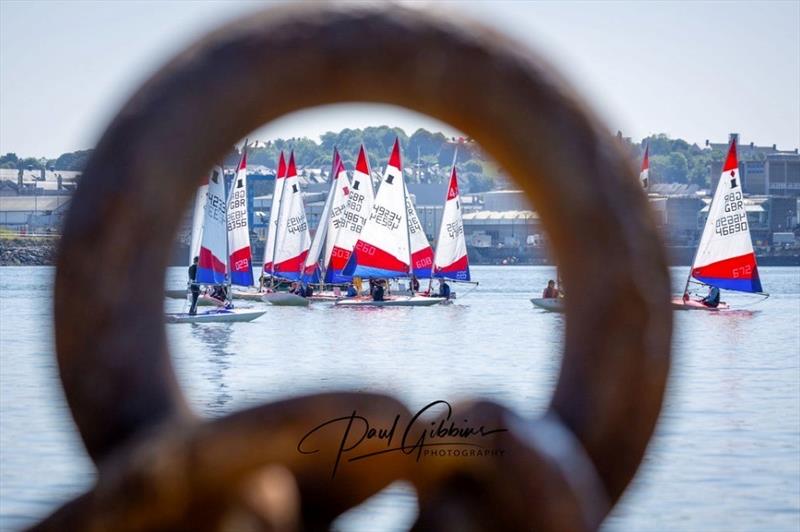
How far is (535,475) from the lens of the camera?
1.44m

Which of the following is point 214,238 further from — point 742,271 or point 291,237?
point 742,271

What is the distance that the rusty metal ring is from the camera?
148 centimetres

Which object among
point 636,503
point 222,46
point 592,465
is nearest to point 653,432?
point 592,465

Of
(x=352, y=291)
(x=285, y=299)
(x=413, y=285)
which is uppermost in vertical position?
(x=413, y=285)

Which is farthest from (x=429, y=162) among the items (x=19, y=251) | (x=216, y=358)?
(x=216, y=358)

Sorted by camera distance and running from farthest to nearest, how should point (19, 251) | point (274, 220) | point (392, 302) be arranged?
point (19, 251), point (274, 220), point (392, 302)

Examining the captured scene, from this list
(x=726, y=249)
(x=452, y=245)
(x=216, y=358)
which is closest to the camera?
(x=216, y=358)

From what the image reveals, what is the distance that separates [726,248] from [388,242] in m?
9.50

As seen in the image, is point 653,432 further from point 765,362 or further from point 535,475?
point 765,362

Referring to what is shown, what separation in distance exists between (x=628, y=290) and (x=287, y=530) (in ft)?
1.38

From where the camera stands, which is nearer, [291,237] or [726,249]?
[726,249]

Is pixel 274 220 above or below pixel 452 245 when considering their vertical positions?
above

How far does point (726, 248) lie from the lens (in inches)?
1590

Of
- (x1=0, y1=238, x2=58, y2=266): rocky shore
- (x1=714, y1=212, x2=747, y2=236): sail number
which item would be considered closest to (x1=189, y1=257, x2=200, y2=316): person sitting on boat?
(x1=714, y1=212, x2=747, y2=236): sail number
